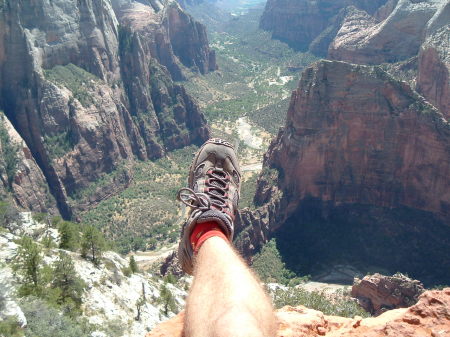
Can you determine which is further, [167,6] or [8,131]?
[167,6]

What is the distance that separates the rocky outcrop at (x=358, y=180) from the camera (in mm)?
50719

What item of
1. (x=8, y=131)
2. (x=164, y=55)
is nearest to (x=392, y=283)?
(x=8, y=131)

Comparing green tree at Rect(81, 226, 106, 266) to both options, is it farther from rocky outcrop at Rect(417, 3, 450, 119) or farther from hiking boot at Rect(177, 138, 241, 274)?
rocky outcrop at Rect(417, 3, 450, 119)

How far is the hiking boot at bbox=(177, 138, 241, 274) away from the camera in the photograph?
37.2ft

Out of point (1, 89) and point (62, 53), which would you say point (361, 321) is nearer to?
point (1, 89)

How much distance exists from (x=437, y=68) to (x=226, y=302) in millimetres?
77484

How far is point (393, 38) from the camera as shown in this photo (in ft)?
351

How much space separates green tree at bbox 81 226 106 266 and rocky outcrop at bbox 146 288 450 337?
62.1ft

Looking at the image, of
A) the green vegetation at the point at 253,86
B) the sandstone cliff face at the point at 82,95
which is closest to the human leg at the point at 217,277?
the sandstone cliff face at the point at 82,95

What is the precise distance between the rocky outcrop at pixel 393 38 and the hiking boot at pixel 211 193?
310 feet

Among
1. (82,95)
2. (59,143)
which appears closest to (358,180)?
(59,143)

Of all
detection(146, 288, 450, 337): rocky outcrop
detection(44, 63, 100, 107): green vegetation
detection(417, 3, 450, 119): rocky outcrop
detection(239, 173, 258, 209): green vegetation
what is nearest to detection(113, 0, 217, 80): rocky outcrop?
detection(44, 63, 100, 107): green vegetation

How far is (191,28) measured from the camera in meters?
162

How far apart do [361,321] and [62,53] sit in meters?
76.5
